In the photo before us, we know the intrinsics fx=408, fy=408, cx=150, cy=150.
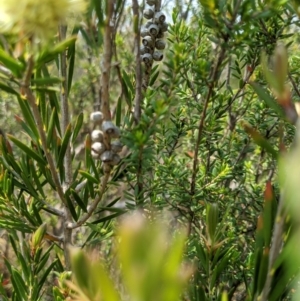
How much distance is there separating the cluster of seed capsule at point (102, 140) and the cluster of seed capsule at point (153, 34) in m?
0.17

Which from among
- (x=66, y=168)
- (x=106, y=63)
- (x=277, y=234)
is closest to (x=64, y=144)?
(x=66, y=168)

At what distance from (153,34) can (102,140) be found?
A: 21 centimetres

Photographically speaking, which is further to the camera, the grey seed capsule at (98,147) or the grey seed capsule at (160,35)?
the grey seed capsule at (160,35)

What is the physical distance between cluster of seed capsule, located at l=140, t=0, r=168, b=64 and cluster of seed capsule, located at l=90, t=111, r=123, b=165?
0.17 meters

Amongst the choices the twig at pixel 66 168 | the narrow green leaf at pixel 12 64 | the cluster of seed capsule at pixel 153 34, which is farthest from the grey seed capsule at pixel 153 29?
the narrow green leaf at pixel 12 64

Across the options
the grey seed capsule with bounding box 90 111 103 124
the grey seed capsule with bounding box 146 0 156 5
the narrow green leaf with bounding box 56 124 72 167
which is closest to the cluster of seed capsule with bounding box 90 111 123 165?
the grey seed capsule with bounding box 90 111 103 124

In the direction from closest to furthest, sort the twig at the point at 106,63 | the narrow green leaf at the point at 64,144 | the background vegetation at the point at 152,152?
the background vegetation at the point at 152,152
the twig at the point at 106,63
the narrow green leaf at the point at 64,144

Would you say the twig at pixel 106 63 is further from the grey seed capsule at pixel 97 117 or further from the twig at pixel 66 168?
the twig at pixel 66 168

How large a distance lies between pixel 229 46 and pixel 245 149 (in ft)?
1.57

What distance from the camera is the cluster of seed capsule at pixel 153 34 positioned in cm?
58

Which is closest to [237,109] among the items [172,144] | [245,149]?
[245,149]

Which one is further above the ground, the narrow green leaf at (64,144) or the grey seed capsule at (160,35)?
the grey seed capsule at (160,35)

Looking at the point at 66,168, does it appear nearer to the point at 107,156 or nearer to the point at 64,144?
the point at 64,144

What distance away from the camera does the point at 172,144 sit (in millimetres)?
854
